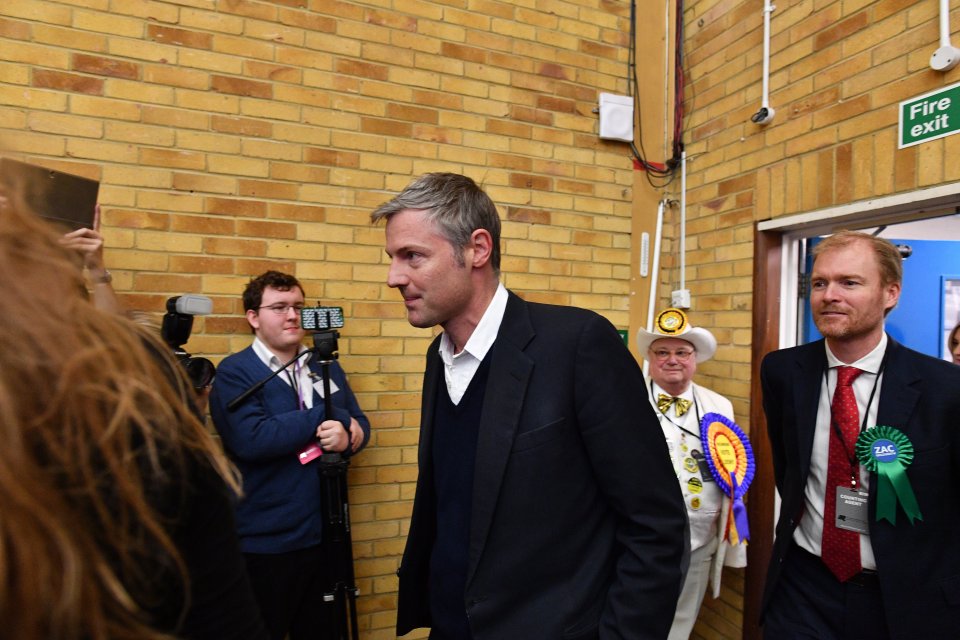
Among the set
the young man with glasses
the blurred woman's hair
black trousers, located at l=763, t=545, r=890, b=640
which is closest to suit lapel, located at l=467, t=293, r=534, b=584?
the blurred woman's hair

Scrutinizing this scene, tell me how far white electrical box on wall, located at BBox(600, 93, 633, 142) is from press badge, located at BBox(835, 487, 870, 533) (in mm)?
2318

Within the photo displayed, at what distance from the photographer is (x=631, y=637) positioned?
1.30m

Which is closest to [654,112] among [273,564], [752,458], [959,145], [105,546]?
[959,145]

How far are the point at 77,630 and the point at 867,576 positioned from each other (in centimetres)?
224

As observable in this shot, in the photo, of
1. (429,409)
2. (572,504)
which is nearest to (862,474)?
(572,504)

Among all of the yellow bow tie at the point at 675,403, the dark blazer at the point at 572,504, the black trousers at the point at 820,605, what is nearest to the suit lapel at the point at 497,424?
the dark blazer at the point at 572,504

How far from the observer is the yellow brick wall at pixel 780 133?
7.55 ft

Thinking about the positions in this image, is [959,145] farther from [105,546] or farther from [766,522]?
[105,546]

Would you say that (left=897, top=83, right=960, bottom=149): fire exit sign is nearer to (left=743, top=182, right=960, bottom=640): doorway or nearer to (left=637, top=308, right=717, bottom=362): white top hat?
(left=743, top=182, right=960, bottom=640): doorway

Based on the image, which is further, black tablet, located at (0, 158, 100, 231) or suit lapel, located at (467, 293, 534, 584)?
black tablet, located at (0, 158, 100, 231)

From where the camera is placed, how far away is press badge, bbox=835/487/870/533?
Result: 188 centimetres

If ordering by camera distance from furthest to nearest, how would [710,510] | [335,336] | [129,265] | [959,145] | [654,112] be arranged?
1. [654,112]
2. [710,510]
3. [129,265]
4. [335,336]
5. [959,145]

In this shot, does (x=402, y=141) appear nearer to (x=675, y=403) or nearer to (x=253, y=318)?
(x=253, y=318)

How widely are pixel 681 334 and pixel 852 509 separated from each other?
3.79 ft
